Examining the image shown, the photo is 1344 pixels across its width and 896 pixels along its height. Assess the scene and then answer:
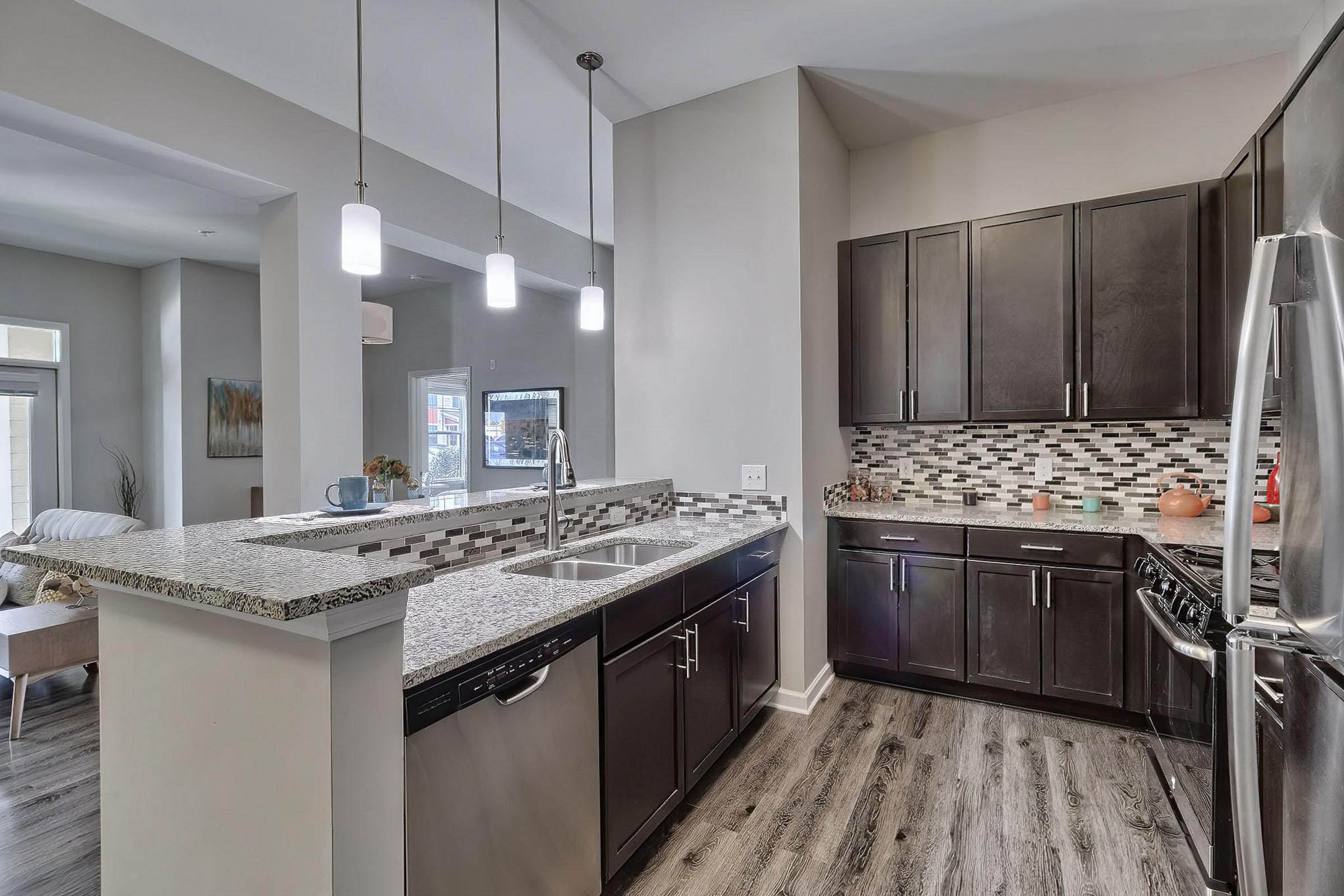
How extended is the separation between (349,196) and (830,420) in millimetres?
2880

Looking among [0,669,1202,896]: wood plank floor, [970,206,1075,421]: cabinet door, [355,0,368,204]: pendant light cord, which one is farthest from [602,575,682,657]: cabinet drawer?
[970,206,1075,421]: cabinet door

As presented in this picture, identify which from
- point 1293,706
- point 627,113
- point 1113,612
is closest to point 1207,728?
point 1113,612

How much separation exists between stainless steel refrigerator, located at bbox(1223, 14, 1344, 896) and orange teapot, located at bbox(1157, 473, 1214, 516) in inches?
107

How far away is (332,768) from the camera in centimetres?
96

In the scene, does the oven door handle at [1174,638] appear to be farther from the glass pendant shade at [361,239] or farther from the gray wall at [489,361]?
the gray wall at [489,361]

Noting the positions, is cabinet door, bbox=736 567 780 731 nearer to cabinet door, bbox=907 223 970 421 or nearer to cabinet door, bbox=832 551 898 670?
cabinet door, bbox=832 551 898 670

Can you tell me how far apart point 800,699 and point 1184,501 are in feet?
6.42

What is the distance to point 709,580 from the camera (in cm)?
227

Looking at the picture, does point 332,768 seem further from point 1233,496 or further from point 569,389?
point 569,389

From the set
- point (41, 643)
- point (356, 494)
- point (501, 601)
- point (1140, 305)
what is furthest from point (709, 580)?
point (41, 643)

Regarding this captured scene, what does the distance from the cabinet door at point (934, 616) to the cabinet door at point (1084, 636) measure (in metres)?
0.34

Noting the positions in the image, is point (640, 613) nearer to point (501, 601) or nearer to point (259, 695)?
point (501, 601)

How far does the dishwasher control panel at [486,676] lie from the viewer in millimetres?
1147

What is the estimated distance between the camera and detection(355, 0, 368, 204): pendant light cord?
1955mm
